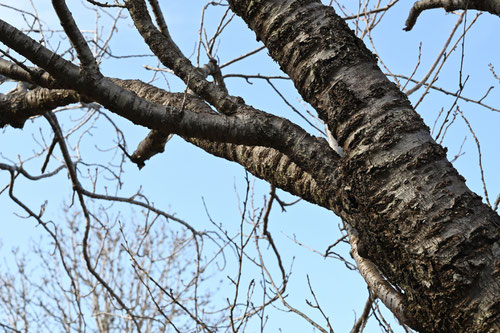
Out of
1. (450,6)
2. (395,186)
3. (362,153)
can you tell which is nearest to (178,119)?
(362,153)

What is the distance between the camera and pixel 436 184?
148 cm

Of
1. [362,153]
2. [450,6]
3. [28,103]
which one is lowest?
[362,153]

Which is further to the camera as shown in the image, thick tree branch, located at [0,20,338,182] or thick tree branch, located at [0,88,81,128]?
thick tree branch, located at [0,88,81,128]

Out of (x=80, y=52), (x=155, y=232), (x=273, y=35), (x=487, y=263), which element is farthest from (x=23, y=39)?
(x=155, y=232)

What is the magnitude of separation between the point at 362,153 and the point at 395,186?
15cm

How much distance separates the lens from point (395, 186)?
150 cm

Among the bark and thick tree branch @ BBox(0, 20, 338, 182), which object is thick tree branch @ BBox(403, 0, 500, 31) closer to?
the bark

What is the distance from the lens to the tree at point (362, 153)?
140cm

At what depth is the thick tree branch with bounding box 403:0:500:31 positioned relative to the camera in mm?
2150

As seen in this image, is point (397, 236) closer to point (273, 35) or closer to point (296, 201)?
point (273, 35)

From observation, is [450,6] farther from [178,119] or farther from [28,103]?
[28,103]

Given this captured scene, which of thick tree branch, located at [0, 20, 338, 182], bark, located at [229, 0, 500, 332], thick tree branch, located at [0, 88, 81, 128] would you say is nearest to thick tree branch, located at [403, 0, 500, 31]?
bark, located at [229, 0, 500, 332]

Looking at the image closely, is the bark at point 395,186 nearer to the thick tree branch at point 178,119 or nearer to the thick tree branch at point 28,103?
the thick tree branch at point 178,119

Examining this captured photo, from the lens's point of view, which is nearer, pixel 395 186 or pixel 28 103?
pixel 395 186
